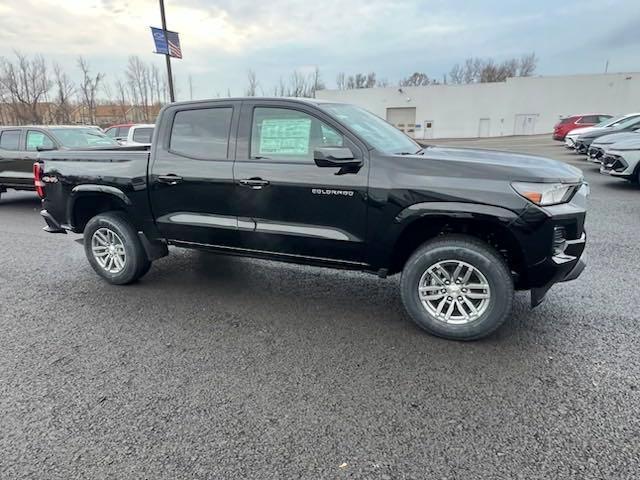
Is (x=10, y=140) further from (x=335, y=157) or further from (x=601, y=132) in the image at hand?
(x=601, y=132)

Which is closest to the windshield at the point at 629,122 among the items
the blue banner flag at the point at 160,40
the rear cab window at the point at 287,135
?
the rear cab window at the point at 287,135

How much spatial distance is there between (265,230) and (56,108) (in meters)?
50.3

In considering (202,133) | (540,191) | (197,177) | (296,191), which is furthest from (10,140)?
(540,191)

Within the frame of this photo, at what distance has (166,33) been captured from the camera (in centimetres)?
1358

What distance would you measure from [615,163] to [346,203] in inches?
362

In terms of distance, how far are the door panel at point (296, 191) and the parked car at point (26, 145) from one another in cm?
662

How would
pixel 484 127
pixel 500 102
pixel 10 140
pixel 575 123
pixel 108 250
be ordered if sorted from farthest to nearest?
pixel 484 127 < pixel 500 102 < pixel 575 123 < pixel 10 140 < pixel 108 250

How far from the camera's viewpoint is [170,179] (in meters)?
4.14

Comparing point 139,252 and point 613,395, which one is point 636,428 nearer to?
point 613,395

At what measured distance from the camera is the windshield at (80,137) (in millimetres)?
9123

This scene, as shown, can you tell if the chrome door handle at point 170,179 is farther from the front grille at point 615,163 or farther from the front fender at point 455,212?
the front grille at point 615,163

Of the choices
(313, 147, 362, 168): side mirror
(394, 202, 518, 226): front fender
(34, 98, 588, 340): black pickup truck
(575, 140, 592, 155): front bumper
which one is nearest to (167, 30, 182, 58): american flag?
(34, 98, 588, 340): black pickup truck

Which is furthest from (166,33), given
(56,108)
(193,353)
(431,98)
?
(56,108)

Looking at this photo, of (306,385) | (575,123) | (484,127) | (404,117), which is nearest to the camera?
(306,385)
